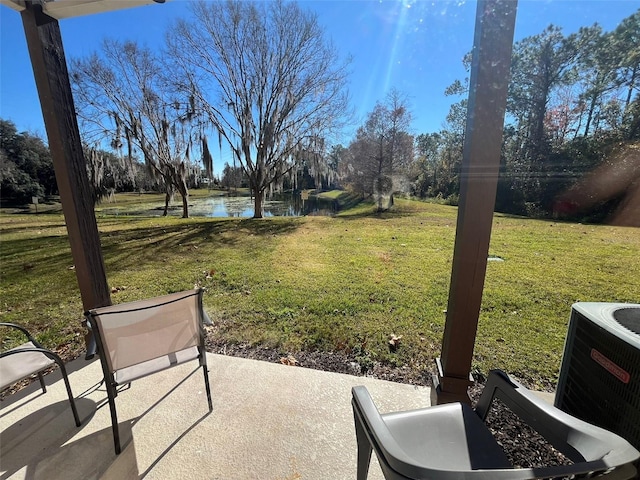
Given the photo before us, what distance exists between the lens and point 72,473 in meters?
1.23

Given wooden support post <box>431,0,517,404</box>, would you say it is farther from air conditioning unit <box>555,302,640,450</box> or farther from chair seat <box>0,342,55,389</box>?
chair seat <box>0,342,55,389</box>

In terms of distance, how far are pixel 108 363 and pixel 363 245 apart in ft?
12.9

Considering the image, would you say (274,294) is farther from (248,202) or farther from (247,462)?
(248,202)

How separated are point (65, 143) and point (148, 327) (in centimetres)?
131

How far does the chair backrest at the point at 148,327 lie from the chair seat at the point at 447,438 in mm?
1044

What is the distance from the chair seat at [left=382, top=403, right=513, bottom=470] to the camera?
89 cm

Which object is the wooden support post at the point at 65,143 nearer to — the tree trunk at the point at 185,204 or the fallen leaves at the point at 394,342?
the fallen leaves at the point at 394,342

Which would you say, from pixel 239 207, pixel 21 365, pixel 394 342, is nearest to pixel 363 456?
pixel 394 342

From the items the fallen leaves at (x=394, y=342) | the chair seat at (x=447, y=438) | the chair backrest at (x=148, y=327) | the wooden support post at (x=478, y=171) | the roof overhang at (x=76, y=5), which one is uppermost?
the roof overhang at (x=76, y=5)

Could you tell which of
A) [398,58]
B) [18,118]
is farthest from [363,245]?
[18,118]

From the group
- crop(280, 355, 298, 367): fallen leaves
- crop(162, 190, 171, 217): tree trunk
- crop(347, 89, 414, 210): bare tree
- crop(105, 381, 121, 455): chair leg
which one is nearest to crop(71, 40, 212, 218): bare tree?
crop(162, 190, 171, 217): tree trunk

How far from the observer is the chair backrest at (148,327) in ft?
4.11

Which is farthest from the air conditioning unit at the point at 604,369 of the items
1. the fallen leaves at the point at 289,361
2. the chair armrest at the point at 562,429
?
the fallen leaves at the point at 289,361

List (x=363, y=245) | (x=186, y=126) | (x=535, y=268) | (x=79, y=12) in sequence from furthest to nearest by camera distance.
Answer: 1. (x=186, y=126)
2. (x=363, y=245)
3. (x=535, y=268)
4. (x=79, y=12)
